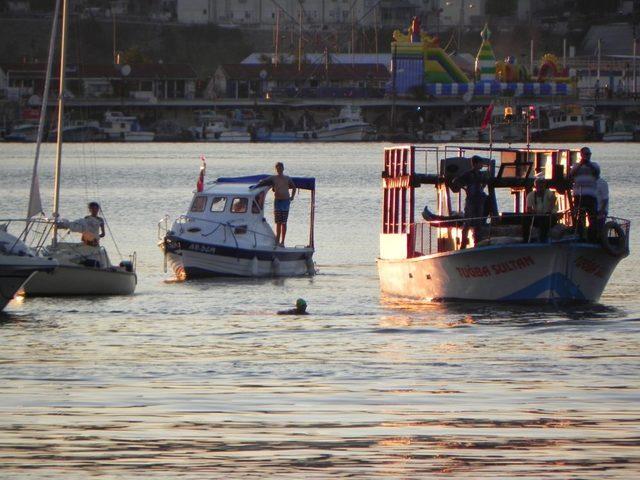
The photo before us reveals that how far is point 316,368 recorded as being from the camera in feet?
90.5

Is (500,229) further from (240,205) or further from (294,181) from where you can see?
(294,181)

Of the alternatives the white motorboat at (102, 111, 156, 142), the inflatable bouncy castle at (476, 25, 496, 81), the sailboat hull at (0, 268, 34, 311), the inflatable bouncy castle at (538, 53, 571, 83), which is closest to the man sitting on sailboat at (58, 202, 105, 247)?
the sailboat hull at (0, 268, 34, 311)

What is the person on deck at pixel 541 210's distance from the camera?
3375 centimetres

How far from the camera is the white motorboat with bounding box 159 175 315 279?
42844mm

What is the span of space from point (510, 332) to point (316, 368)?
533cm

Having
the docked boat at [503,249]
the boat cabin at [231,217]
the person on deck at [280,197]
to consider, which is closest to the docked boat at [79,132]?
the person on deck at [280,197]

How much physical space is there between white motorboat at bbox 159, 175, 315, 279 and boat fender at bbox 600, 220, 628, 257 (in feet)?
36.4

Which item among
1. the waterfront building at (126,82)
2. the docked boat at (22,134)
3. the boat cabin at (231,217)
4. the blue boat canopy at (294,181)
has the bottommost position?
the docked boat at (22,134)

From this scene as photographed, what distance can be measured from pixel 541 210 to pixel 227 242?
1023 centimetres

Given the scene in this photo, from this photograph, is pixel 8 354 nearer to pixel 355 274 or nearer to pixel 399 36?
pixel 355 274

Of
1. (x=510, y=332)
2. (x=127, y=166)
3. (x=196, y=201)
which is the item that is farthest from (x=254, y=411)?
(x=127, y=166)

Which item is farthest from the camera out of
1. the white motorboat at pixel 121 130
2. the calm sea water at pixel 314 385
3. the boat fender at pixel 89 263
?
the white motorboat at pixel 121 130

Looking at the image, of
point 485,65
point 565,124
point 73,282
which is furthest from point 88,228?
point 485,65

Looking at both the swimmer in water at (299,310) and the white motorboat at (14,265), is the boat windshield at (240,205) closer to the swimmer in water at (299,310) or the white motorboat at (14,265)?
the swimmer in water at (299,310)
